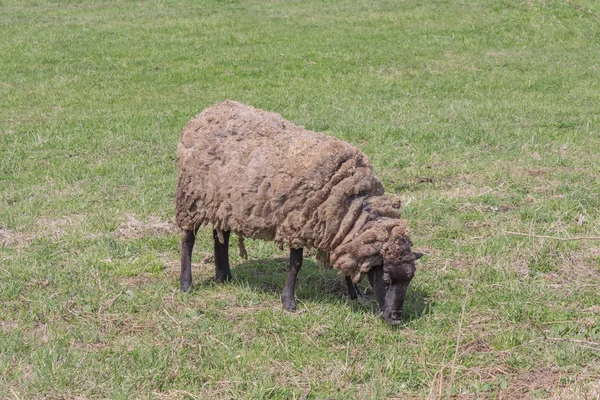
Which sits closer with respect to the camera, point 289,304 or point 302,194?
point 302,194

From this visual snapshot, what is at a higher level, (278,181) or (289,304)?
(278,181)

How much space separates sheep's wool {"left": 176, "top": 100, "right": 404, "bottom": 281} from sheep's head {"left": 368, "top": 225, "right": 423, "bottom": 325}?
32 mm

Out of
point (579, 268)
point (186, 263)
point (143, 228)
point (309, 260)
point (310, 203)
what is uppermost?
point (310, 203)

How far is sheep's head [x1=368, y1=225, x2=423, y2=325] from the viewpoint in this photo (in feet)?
19.5

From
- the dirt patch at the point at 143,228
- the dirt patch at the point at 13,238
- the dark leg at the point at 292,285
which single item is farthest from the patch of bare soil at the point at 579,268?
the dirt patch at the point at 13,238

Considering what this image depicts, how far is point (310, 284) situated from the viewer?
694 cm

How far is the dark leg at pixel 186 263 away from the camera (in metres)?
6.78

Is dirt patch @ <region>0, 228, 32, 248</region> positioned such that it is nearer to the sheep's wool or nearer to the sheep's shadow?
the sheep's shadow

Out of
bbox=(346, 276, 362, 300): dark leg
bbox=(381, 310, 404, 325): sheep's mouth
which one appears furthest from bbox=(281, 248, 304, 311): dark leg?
bbox=(381, 310, 404, 325): sheep's mouth

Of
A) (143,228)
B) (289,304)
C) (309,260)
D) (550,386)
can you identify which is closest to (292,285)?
(289,304)

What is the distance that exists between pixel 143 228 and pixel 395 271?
329 centimetres

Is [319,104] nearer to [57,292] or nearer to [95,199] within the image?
[95,199]

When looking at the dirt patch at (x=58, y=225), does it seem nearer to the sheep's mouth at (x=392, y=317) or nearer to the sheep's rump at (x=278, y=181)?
the sheep's rump at (x=278, y=181)

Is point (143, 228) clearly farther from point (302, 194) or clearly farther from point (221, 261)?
point (302, 194)
